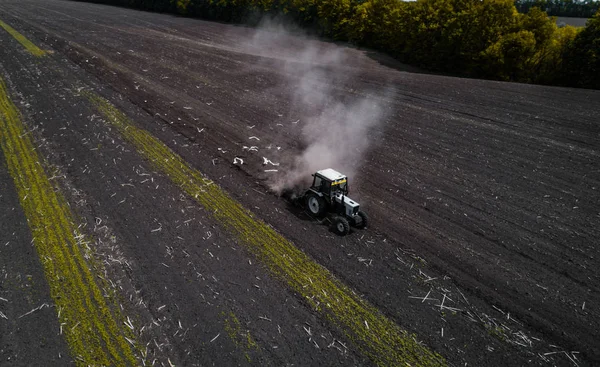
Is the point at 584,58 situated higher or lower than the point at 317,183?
higher

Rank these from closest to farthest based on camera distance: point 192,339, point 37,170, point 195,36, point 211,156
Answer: point 192,339 → point 37,170 → point 211,156 → point 195,36

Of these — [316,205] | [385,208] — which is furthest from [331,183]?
[385,208]

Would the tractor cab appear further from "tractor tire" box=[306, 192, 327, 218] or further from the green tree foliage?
the green tree foliage

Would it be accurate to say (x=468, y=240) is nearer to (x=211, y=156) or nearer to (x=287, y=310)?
(x=287, y=310)

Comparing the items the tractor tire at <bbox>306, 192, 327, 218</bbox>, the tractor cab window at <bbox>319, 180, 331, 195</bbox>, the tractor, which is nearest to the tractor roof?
the tractor

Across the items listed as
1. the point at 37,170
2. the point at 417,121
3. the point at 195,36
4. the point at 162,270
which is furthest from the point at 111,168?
the point at 195,36

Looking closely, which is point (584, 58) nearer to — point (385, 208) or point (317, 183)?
point (385, 208)
